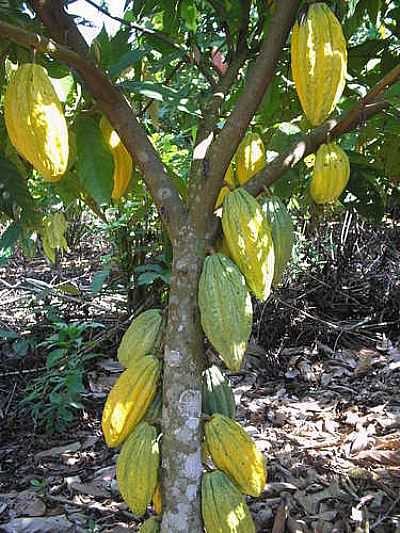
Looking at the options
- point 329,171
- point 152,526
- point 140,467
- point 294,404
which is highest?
point 329,171

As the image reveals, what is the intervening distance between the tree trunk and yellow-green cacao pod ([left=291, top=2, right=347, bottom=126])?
305 mm

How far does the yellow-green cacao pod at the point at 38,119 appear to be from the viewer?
2.90 ft

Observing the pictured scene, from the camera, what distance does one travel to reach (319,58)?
3.14ft

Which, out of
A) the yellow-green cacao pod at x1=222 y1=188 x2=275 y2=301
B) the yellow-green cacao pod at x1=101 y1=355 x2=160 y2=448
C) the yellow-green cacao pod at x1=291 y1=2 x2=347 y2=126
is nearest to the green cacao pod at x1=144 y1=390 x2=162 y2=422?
the yellow-green cacao pod at x1=101 y1=355 x2=160 y2=448

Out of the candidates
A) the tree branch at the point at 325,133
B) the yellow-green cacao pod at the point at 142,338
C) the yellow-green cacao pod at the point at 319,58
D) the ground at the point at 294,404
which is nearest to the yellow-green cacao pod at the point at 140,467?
the yellow-green cacao pod at the point at 142,338

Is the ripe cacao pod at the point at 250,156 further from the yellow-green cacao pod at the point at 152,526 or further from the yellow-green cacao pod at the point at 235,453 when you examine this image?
the yellow-green cacao pod at the point at 152,526

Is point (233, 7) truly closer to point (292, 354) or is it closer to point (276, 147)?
point (276, 147)

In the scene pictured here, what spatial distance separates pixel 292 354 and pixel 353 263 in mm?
702

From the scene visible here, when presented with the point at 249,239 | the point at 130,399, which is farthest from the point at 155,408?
the point at 249,239

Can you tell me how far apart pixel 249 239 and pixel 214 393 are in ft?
0.93

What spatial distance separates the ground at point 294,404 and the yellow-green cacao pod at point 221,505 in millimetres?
719

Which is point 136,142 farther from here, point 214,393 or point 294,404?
point 294,404

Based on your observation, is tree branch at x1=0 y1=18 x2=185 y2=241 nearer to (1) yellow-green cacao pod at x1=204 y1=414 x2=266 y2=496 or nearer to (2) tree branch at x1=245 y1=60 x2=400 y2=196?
(2) tree branch at x1=245 y1=60 x2=400 y2=196

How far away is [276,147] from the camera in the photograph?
1.27 meters
